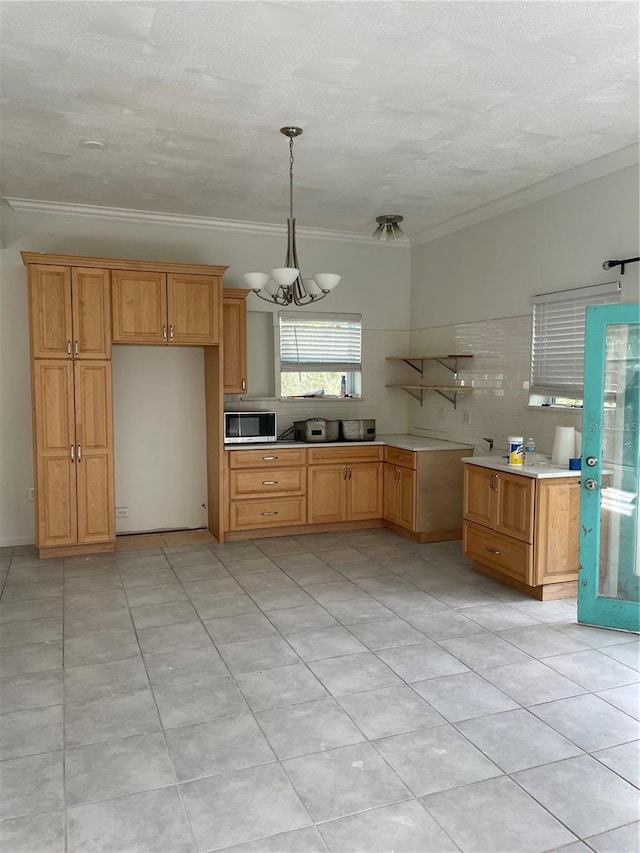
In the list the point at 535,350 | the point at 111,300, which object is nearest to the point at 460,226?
the point at 535,350

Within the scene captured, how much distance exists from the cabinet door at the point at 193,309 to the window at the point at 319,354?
938 mm

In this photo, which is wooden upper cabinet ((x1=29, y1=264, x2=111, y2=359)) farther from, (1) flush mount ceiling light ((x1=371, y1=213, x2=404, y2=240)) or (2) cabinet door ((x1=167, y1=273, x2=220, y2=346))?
(1) flush mount ceiling light ((x1=371, y1=213, x2=404, y2=240))

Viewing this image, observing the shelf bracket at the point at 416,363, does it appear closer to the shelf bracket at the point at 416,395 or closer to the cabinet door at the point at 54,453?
the shelf bracket at the point at 416,395

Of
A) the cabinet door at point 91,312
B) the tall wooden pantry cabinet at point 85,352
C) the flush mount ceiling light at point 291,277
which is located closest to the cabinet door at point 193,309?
the tall wooden pantry cabinet at point 85,352

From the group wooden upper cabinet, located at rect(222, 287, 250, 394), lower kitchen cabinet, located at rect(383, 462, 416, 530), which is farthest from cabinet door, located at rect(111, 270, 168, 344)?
lower kitchen cabinet, located at rect(383, 462, 416, 530)

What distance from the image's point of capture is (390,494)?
6.11 metres

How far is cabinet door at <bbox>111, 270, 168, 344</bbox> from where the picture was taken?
5289 mm

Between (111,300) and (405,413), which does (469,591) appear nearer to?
(405,413)

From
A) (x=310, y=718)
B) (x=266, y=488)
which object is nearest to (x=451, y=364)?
(x=266, y=488)

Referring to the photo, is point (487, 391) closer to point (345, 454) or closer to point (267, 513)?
point (345, 454)

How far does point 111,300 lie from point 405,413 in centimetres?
322

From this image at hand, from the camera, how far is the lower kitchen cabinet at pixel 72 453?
5133 mm

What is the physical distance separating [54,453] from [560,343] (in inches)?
157

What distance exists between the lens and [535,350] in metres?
5.13
